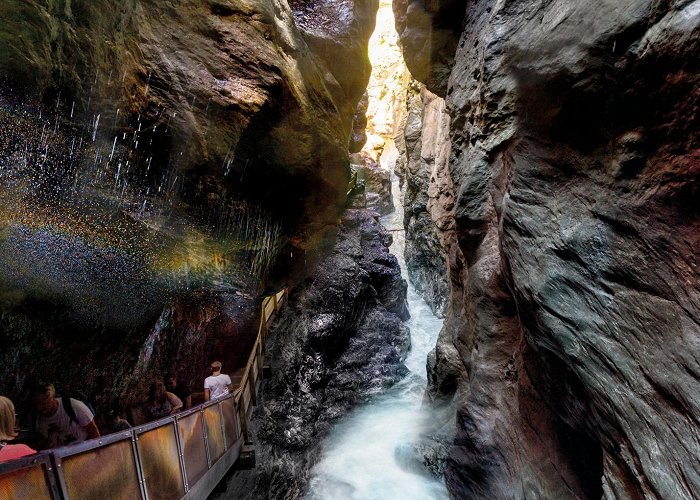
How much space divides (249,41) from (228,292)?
242 inches

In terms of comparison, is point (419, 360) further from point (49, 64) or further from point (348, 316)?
point (49, 64)

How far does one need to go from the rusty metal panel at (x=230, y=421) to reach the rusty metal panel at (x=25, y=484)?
12.9 ft

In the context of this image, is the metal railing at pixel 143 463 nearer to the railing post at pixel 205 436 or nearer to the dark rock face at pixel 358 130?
the railing post at pixel 205 436

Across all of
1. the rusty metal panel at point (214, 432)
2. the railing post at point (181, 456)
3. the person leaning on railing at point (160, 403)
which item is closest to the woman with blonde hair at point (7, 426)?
the railing post at point (181, 456)

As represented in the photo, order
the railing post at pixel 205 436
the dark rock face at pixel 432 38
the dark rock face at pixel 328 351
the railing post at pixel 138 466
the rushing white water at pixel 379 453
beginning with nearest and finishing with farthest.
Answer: the railing post at pixel 138 466
the railing post at pixel 205 436
the dark rock face at pixel 432 38
the rushing white water at pixel 379 453
the dark rock face at pixel 328 351

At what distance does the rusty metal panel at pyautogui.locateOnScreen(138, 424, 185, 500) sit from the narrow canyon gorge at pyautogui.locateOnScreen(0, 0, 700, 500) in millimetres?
142

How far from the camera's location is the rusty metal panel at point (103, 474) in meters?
2.42

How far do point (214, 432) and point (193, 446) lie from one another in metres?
0.92

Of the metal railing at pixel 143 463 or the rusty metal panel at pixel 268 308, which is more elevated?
the metal railing at pixel 143 463

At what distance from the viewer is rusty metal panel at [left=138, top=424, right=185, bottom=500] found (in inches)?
132

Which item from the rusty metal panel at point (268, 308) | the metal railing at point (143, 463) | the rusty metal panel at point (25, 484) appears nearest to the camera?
the rusty metal panel at point (25, 484)

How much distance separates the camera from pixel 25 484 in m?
2.09

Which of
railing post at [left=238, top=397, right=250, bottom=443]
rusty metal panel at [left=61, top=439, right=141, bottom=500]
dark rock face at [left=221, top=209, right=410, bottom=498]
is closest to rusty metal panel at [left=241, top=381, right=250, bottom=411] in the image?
railing post at [left=238, top=397, right=250, bottom=443]

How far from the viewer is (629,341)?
3.37 metres
